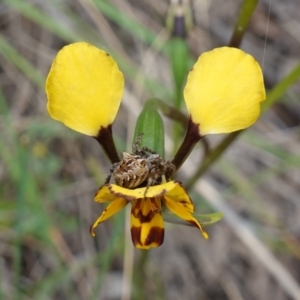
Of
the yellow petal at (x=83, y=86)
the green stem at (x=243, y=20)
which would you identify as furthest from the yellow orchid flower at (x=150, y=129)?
the green stem at (x=243, y=20)

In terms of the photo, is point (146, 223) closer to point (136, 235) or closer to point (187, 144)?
point (136, 235)

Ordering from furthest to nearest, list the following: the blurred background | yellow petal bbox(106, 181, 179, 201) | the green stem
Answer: the blurred background, the green stem, yellow petal bbox(106, 181, 179, 201)

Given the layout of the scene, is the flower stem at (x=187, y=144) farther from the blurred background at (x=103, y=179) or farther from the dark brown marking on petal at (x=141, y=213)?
the blurred background at (x=103, y=179)

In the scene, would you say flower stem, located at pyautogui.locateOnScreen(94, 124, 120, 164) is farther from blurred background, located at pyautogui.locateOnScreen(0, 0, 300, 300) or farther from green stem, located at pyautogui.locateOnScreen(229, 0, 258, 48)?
blurred background, located at pyautogui.locateOnScreen(0, 0, 300, 300)

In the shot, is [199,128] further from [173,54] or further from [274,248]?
[274,248]

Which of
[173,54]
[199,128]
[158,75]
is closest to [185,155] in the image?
[199,128]

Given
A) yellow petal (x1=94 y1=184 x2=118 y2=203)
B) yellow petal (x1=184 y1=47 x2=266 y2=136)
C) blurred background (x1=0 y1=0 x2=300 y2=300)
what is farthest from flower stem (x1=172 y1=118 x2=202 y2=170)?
blurred background (x1=0 y1=0 x2=300 y2=300)
